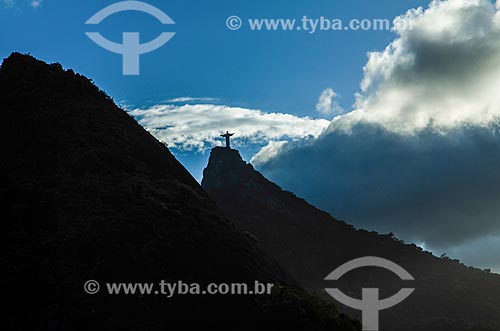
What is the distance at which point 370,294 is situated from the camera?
95.4 metres

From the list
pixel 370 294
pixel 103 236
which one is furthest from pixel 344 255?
pixel 103 236

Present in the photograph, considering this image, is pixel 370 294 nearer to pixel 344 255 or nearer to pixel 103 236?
pixel 344 255

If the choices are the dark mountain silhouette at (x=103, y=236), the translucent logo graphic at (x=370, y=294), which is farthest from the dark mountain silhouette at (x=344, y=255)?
the dark mountain silhouette at (x=103, y=236)

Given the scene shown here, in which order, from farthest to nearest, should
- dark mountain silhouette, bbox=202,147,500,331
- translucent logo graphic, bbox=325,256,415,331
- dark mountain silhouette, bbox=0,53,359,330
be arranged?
1. dark mountain silhouette, bbox=202,147,500,331
2. translucent logo graphic, bbox=325,256,415,331
3. dark mountain silhouette, bbox=0,53,359,330

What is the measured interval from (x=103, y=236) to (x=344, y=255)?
80233 millimetres

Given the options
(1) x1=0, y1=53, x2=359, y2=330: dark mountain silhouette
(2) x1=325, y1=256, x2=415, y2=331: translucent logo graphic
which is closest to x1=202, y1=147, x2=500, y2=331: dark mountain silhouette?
(2) x1=325, y1=256, x2=415, y2=331: translucent logo graphic

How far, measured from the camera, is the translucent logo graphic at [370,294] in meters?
84.8

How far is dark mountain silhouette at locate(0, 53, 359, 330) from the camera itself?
27.8 metres

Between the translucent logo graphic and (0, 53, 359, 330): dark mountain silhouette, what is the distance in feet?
145

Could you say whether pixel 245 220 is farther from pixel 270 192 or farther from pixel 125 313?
pixel 125 313

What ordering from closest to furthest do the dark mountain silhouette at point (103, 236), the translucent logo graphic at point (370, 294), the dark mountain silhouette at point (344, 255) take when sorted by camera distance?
the dark mountain silhouette at point (103, 236), the translucent logo graphic at point (370, 294), the dark mountain silhouette at point (344, 255)

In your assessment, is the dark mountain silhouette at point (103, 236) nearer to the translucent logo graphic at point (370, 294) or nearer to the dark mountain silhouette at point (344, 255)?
the translucent logo graphic at point (370, 294)

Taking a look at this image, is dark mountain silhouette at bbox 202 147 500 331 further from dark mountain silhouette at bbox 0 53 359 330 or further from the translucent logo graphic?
dark mountain silhouette at bbox 0 53 359 330

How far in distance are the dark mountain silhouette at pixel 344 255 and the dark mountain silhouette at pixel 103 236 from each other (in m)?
51.4
